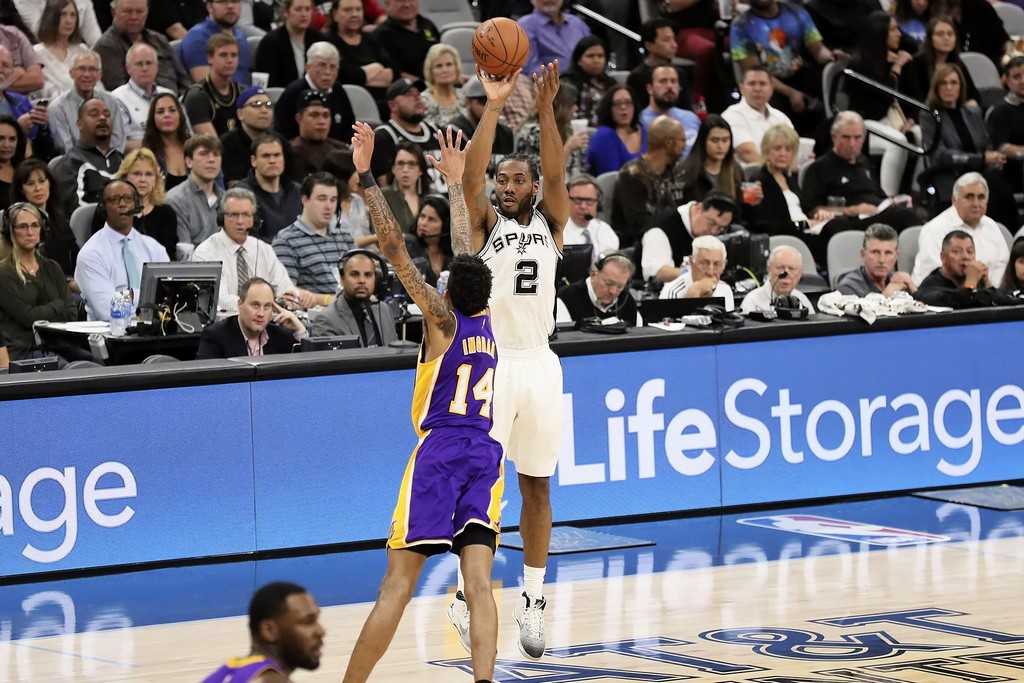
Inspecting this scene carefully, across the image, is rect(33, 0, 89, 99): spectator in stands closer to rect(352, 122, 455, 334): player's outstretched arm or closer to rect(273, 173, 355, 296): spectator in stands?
rect(273, 173, 355, 296): spectator in stands

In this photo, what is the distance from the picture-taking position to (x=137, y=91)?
1243 centimetres

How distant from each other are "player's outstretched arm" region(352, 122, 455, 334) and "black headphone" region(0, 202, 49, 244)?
4173 mm

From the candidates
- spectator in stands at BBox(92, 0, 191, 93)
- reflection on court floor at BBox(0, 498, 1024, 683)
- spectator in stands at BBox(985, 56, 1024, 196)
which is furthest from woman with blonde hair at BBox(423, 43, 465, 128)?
spectator in stands at BBox(985, 56, 1024, 196)

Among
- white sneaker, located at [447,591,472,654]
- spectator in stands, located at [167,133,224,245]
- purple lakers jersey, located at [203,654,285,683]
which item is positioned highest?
spectator in stands, located at [167,133,224,245]

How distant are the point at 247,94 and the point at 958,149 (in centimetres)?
639

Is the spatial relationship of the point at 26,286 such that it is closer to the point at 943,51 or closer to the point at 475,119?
the point at 475,119

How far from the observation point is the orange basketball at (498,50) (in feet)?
24.5

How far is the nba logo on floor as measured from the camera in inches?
386

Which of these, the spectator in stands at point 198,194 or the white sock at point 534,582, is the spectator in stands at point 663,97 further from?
the white sock at point 534,582

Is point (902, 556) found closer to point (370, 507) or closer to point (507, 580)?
point (507, 580)

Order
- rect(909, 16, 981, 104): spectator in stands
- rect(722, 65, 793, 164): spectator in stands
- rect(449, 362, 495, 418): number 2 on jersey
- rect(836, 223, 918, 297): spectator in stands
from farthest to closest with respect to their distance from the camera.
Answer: rect(909, 16, 981, 104): spectator in stands < rect(722, 65, 793, 164): spectator in stands < rect(836, 223, 918, 297): spectator in stands < rect(449, 362, 495, 418): number 2 on jersey

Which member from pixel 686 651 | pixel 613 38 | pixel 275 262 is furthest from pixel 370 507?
pixel 613 38

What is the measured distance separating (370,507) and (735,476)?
7.73 ft

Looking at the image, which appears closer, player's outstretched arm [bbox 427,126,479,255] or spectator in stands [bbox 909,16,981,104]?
player's outstretched arm [bbox 427,126,479,255]
